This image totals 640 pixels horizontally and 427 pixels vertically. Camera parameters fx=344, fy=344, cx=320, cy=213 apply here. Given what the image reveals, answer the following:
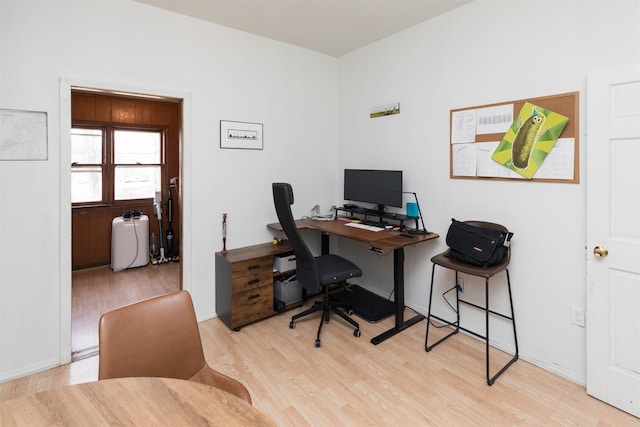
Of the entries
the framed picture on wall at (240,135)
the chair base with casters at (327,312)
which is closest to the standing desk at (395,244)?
the chair base with casters at (327,312)

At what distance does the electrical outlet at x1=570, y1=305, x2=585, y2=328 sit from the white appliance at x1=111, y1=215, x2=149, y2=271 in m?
4.84

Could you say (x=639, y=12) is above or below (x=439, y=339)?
above

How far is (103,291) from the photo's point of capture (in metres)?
3.91

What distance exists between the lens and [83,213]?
4.58 meters

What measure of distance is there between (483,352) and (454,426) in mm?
916

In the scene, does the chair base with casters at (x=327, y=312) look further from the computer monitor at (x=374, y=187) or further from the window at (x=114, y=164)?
the window at (x=114, y=164)

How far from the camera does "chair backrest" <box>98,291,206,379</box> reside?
129 centimetres

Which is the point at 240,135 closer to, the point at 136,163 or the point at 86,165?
the point at 136,163

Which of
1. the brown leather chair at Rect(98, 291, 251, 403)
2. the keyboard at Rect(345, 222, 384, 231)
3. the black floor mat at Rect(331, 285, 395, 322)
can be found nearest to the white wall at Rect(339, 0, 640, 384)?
the black floor mat at Rect(331, 285, 395, 322)

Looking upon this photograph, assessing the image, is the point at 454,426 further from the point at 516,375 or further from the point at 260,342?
the point at 260,342

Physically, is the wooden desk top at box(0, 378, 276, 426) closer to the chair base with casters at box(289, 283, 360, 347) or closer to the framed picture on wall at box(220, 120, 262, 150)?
the chair base with casters at box(289, 283, 360, 347)

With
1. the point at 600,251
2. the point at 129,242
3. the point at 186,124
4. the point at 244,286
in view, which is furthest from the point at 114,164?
the point at 600,251

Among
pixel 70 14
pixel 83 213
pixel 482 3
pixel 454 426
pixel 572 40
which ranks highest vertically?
pixel 482 3

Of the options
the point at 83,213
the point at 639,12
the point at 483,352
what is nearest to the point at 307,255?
the point at 483,352
